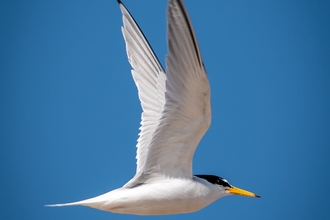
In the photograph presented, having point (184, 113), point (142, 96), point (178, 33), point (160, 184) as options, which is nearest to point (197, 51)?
point (178, 33)

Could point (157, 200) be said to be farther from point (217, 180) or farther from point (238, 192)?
point (238, 192)

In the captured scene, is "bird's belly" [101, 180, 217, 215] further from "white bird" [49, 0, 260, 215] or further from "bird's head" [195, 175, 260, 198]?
"bird's head" [195, 175, 260, 198]

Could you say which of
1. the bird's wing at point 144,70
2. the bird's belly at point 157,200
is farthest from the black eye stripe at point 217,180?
the bird's wing at point 144,70

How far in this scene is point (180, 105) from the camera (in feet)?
18.2

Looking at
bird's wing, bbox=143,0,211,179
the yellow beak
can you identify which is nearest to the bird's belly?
bird's wing, bbox=143,0,211,179

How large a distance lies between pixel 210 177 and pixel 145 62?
154 centimetres

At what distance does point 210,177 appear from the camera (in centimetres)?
642

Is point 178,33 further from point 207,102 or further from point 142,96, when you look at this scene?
point 142,96

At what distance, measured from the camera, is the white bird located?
514 cm

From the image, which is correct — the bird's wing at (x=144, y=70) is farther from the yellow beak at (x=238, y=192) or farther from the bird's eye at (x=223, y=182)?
the yellow beak at (x=238, y=192)

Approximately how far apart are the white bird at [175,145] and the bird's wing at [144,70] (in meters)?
0.04

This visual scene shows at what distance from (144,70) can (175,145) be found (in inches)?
59.5

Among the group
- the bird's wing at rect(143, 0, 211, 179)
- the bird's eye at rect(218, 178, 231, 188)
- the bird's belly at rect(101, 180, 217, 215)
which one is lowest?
the bird's belly at rect(101, 180, 217, 215)

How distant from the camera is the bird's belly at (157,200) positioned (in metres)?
5.85
